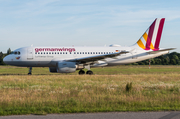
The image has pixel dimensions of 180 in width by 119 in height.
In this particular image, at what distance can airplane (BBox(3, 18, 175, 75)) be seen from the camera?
1150 inches

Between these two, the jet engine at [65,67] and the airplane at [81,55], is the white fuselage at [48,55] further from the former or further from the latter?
the jet engine at [65,67]

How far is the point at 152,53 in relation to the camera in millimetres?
32906

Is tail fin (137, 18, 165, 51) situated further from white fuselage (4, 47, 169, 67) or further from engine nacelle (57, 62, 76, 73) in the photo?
engine nacelle (57, 62, 76, 73)

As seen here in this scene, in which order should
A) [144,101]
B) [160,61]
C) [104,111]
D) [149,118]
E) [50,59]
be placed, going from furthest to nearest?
[160,61], [50,59], [144,101], [104,111], [149,118]

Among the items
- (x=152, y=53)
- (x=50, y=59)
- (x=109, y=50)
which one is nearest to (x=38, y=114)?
(x=50, y=59)

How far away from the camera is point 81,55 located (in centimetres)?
3114

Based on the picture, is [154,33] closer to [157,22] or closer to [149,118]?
[157,22]

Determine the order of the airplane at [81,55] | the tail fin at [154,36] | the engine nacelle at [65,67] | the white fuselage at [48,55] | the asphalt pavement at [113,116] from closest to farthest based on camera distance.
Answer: the asphalt pavement at [113,116] → the engine nacelle at [65,67] → the airplane at [81,55] → the white fuselage at [48,55] → the tail fin at [154,36]

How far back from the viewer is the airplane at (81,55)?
95.9ft

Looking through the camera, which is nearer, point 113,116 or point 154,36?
point 113,116

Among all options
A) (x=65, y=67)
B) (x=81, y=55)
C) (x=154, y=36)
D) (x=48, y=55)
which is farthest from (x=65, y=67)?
(x=154, y=36)

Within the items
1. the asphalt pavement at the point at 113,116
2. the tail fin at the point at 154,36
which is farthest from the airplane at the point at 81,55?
the asphalt pavement at the point at 113,116

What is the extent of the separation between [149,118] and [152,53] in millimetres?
26621

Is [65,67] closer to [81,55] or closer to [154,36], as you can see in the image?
[81,55]
